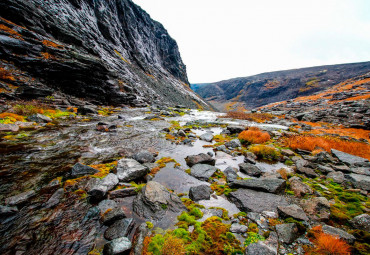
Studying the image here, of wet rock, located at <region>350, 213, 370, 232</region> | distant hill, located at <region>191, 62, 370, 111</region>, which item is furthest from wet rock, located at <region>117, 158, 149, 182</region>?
distant hill, located at <region>191, 62, 370, 111</region>

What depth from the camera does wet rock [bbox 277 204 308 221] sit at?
3.71 metres

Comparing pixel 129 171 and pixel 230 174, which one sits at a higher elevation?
pixel 129 171

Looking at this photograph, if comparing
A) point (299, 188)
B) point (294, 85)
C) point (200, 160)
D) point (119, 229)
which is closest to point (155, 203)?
point (119, 229)

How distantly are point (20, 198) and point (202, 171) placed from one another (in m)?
6.21

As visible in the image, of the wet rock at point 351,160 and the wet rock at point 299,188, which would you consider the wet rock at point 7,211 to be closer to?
the wet rock at point 299,188

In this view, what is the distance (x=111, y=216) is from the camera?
11.7 ft

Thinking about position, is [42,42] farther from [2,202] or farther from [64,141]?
[2,202]

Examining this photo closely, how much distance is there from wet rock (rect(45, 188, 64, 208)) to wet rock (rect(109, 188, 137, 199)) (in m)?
1.39

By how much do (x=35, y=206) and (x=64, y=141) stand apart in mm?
6222

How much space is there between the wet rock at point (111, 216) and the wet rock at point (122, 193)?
2.65 ft

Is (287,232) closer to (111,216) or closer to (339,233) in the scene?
(339,233)

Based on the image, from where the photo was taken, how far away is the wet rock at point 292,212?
371 cm

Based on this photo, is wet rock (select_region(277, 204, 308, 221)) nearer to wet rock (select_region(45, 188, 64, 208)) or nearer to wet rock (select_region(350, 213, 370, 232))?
wet rock (select_region(350, 213, 370, 232))

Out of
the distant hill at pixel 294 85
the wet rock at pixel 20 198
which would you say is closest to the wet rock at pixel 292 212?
the wet rock at pixel 20 198
